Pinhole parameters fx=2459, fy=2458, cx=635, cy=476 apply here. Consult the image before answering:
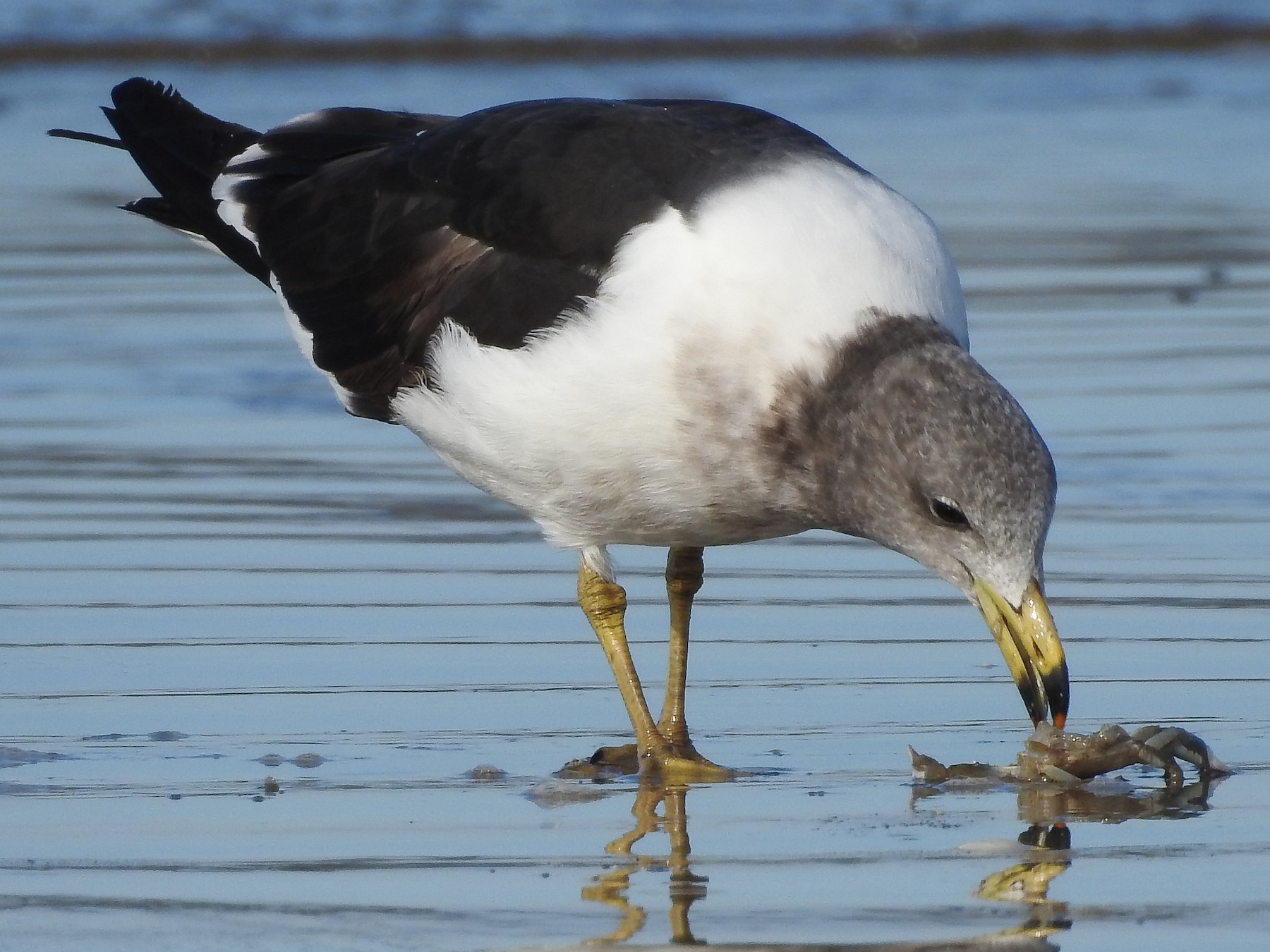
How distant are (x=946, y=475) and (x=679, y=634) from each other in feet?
3.60

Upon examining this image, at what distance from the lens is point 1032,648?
175 inches

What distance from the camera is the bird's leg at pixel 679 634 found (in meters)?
5.07

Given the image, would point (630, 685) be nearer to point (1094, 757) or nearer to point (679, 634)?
point (679, 634)

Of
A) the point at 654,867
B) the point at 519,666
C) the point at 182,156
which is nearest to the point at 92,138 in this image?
the point at 182,156

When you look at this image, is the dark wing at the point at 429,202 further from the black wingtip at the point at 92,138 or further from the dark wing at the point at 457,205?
the black wingtip at the point at 92,138

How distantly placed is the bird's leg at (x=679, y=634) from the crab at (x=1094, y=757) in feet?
2.14

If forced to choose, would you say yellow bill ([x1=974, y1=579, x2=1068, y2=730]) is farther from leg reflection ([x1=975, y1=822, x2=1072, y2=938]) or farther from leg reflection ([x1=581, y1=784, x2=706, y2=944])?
leg reflection ([x1=581, y1=784, x2=706, y2=944])

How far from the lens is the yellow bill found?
4441 mm

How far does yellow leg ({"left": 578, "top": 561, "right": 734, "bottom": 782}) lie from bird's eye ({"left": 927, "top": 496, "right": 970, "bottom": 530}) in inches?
27.0

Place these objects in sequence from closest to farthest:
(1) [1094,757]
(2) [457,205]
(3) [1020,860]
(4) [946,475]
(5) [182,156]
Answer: (3) [1020,860]
(4) [946,475]
(1) [1094,757]
(2) [457,205]
(5) [182,156]

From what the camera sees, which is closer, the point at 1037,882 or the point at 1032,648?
the point at 1037,882

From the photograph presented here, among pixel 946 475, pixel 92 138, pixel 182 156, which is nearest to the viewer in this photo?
pixel 946 475

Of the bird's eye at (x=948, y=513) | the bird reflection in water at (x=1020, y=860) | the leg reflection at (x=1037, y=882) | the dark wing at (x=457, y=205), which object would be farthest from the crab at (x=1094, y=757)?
the dark wing at (x=457, y=205)

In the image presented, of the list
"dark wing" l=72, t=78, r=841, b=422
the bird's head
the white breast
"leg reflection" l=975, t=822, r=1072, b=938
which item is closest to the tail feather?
"dark wing" l=72, t=78, r=841, b=422
